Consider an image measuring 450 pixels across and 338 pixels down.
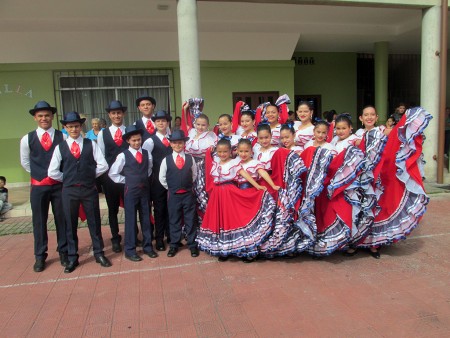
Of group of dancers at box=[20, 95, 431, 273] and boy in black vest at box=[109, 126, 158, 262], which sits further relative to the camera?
boy in black vest at box=[109, 126, 158, 262]

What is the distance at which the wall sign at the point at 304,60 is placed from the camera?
1227 centimetres

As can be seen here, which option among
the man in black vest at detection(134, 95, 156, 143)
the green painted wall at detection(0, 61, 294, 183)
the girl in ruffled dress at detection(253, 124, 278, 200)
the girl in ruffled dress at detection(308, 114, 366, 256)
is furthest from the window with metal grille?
the girl in ruffled dress at detection(308, 114, 366, 256)

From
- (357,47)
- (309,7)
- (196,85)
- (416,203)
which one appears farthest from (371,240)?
(357,47)

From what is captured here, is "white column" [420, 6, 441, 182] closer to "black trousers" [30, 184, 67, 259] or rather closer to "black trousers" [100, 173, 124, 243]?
"black trousers" [100, 173, 124, 243]

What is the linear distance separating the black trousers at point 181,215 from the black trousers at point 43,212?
1195 millimetres

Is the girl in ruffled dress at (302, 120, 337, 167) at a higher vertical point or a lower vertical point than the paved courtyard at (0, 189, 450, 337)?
higher

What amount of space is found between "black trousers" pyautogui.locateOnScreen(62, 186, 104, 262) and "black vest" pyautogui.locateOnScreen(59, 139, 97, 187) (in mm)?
80

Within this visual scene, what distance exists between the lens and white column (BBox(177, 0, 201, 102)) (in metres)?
6.79

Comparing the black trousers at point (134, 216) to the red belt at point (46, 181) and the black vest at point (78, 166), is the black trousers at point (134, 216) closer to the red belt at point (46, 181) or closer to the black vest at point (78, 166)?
the black vest at point (78, 166)

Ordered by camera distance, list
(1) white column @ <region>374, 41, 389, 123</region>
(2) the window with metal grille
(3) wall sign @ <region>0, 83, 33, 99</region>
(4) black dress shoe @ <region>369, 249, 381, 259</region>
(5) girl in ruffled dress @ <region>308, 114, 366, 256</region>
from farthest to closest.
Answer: (1) white column @ <region>374, 41, 389, 123</region> → (2) the window with metal grille → (3) wall sign @ <region>0, 83, 33, 99</region> → (4) black dress shoe @ <region>369, 249, 381, 259</region> → (5) girl in ruffled dress @ <region>308, 114, 366, 256</region>

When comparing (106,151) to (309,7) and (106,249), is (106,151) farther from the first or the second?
(309,7)

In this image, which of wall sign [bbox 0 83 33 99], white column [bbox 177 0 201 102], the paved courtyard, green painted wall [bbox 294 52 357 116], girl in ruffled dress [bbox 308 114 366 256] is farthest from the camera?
green painted wall [bbox 294 52 357 116]

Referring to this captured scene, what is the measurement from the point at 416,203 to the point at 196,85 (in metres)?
4.25

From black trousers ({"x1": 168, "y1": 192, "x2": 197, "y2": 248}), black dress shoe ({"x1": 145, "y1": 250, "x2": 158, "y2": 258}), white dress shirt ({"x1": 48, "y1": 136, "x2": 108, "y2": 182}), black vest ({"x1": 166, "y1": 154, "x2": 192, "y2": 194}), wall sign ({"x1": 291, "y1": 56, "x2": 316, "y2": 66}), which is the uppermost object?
wall sign ({"x1": 291, "y1": 56, "x2": 316, "y2": 66})
